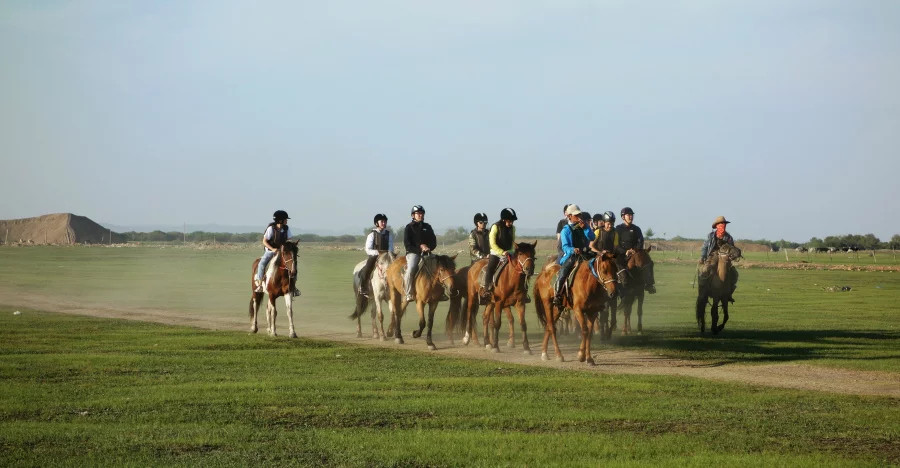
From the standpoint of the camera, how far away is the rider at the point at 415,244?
2342cm

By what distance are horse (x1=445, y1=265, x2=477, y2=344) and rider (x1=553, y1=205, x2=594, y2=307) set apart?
9.32ft

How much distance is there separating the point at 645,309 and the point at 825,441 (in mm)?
25909

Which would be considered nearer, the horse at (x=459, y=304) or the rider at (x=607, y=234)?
the horse at (x=459, y=304)

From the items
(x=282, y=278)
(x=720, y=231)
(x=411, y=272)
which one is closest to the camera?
(x=411, y=272)

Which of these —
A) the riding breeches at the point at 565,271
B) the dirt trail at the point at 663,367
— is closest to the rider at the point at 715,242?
the dirt trail at the point at 663,367

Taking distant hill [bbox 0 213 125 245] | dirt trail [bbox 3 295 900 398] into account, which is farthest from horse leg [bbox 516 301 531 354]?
distant hill [bbox 0 213 125 245]

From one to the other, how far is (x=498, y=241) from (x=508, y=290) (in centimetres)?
114

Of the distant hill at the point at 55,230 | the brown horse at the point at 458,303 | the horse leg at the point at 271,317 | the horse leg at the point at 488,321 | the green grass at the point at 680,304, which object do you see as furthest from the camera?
the distant hill at the point at 55,230

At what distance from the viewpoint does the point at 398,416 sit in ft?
43.8

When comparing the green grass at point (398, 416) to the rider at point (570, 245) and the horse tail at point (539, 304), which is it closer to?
the rider at point (570, 245)

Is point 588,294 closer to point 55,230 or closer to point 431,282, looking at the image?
point 431,282

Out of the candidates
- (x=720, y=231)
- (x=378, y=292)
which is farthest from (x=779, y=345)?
(x=378, y=292)

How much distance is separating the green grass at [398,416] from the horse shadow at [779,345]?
5.12m

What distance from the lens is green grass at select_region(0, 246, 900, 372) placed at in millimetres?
22969
